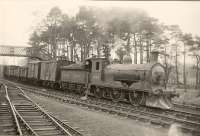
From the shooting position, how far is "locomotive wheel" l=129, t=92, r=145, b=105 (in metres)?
9.92

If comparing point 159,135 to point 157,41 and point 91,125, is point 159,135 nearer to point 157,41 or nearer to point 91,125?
point 91,125

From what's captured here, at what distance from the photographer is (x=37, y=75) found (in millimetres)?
20312

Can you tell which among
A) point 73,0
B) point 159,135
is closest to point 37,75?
point 73,0

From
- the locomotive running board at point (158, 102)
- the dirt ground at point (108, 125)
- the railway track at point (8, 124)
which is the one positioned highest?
the locomotive running board at point (158, 102)

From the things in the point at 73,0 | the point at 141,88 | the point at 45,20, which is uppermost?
the point at 45,20

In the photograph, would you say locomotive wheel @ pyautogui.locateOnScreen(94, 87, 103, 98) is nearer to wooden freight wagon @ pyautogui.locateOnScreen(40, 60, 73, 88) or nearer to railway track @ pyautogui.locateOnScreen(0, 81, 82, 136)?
railway track @ pyautogui.locateOnScreen(0, 81, 82, 136)

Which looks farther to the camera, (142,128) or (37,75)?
(37,75)

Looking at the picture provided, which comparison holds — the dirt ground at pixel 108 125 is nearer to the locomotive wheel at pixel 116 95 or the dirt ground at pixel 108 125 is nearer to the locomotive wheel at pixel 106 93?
the locomotive wheel at pixel 116 95

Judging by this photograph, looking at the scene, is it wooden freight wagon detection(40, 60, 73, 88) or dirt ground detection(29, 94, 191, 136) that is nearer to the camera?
dirt ground detection(29, 94, 191, 136)

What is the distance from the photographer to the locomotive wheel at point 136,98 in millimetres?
9923

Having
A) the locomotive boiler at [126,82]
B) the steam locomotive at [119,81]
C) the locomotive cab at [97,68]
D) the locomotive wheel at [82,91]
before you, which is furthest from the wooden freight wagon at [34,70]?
the locomotive cab at [97,68]

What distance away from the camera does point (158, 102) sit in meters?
9.52

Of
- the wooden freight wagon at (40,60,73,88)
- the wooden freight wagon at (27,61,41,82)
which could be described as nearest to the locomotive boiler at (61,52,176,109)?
the wooden freight wagon at (40,60,73,88)

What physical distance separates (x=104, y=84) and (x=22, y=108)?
12.9 ft
